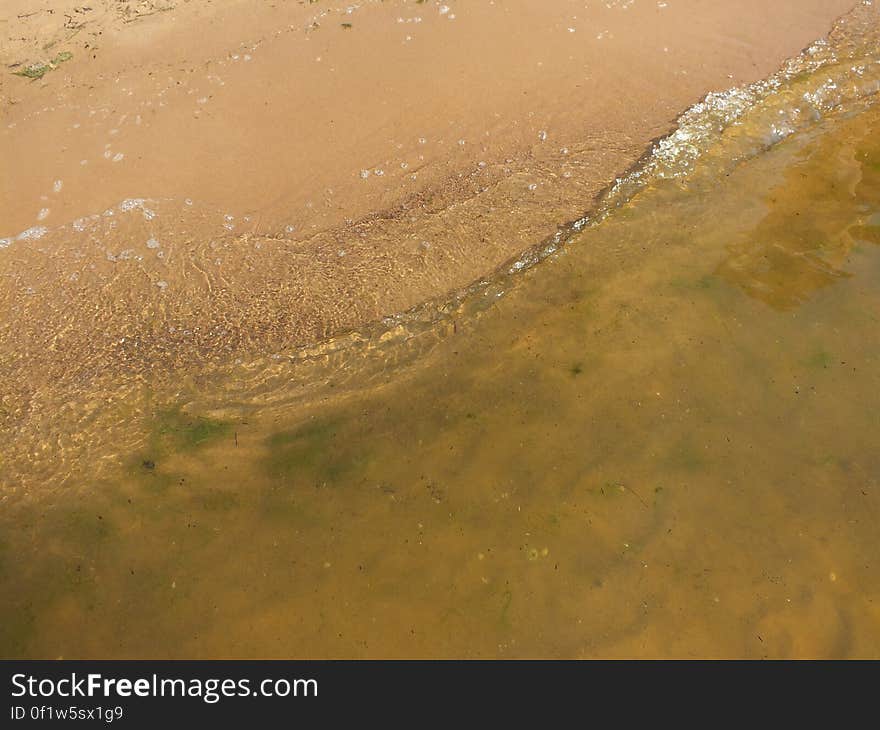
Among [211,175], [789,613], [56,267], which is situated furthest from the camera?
[211,175]

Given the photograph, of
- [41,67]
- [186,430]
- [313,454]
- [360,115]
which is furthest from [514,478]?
[41,67]

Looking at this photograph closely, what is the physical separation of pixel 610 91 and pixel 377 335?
Answer: 3436 mm

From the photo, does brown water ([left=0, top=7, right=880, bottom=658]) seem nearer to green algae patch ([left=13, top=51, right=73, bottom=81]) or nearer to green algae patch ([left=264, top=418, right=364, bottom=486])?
green algae patch ([left=264, top=418, right=364, bottom=486])

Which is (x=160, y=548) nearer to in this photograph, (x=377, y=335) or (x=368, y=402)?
(x=368, y=402)

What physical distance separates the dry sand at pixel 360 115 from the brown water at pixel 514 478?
0.64 meters

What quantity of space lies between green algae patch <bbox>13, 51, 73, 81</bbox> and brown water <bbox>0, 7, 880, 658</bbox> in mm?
3943

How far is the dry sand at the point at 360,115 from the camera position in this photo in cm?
470

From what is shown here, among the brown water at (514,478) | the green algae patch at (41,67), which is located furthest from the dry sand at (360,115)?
the brown water at (514,478)

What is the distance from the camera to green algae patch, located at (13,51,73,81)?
19.9 feet

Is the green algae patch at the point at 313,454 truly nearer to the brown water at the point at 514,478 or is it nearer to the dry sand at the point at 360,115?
the brown water at the point at 514,478

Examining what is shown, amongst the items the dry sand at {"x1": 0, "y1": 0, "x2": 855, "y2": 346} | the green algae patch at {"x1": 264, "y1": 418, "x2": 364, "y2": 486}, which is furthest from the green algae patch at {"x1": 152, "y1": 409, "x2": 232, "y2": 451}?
the dry sand at {"x1": 0, "y1": 0, "x2": 855, "y2": 346}

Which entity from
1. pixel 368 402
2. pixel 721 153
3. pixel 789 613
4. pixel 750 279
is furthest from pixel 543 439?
pixel 721 153

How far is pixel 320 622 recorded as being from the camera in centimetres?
313

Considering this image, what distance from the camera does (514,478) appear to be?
3.56m
